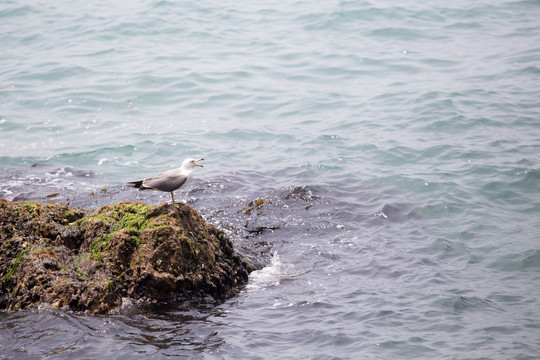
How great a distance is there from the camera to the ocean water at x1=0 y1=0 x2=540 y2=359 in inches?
250

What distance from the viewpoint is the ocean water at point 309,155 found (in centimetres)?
634

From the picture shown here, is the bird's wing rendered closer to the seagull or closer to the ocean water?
the seagull

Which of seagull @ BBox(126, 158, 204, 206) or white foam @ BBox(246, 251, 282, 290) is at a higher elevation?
seagull @ BBox(126, 158, 204, 206)

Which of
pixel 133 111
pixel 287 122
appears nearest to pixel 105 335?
pixel 287 122

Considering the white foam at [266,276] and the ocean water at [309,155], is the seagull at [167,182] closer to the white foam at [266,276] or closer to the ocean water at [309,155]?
the ocean water at [309,155]

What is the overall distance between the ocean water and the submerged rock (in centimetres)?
26

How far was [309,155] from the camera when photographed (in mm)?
12586

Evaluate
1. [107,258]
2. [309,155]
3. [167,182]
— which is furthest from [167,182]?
[309,155]

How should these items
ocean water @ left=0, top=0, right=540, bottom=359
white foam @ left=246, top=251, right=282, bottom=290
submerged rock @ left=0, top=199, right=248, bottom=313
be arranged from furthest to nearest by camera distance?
1. white foam @ left=246, top=251, right=282, bottom=290
2. ocean water @ left=0, top=0, right=540, bottom=359
3. submerged rock @ left=0, top=199, right=248, bottom=313

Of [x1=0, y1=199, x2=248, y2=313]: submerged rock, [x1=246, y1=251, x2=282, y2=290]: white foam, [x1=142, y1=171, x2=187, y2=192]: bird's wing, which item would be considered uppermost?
[x1=142, y1=171, x2=187, y2=192]: bird's wing

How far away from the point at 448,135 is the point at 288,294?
7664 mm

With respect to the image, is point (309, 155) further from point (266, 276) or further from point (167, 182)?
point (167, 182)

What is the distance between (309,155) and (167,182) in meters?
6.60

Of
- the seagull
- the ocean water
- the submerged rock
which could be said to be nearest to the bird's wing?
the seagull
